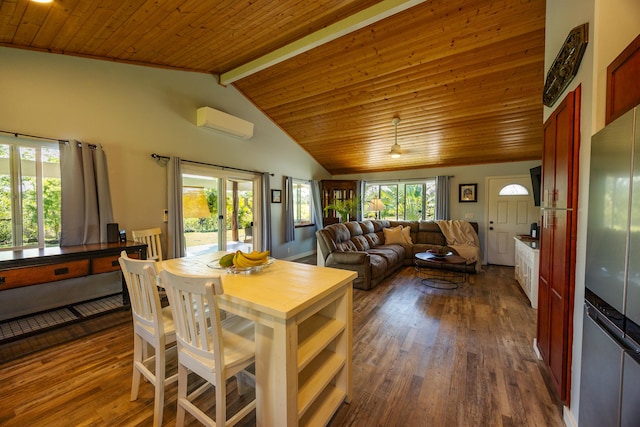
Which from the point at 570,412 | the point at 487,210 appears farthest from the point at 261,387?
the point at 487,210

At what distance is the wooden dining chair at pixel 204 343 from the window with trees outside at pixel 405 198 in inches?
204

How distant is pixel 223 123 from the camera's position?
427 centimetres

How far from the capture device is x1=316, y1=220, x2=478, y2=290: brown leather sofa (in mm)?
3984

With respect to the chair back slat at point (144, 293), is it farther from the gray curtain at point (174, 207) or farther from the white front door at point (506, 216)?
the white front door at point (506, 216)

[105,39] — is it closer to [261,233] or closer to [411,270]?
[261,233]

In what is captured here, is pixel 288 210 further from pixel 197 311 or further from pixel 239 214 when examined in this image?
pixel 197 311

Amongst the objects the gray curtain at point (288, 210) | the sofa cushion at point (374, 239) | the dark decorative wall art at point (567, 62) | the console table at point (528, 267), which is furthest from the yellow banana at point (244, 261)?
the gray curtain at point (288, 210)

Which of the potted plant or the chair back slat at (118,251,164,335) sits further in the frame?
the potted plant

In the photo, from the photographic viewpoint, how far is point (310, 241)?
687 cm

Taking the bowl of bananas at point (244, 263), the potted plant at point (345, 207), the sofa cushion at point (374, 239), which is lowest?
the sofa cushion at point (374, 239)

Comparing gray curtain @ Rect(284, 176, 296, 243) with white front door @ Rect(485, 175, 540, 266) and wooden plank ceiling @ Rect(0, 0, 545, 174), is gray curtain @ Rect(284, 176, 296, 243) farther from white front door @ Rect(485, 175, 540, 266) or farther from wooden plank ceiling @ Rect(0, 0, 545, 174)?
white front door @ Rect(485, 175, 540, 266)

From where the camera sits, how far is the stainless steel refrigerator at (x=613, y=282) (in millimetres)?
910

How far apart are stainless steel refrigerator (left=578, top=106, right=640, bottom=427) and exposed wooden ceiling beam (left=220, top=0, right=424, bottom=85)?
2274 mm

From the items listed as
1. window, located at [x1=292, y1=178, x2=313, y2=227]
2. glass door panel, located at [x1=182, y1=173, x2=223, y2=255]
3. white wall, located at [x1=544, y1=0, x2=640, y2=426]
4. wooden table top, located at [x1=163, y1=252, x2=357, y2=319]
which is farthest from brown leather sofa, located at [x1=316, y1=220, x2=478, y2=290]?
white wall, located at [x1=544, y1=0, x2=640, y2=426]
